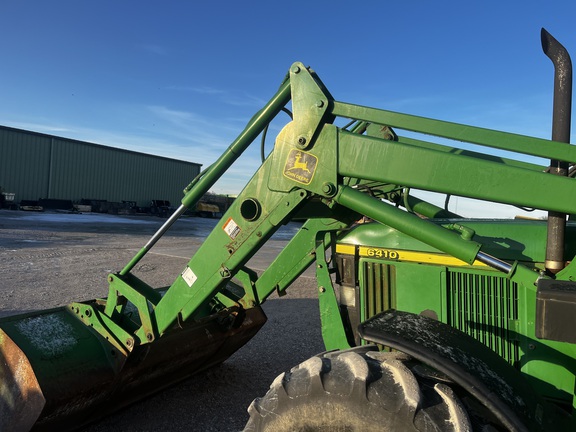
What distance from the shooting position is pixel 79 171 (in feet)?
131

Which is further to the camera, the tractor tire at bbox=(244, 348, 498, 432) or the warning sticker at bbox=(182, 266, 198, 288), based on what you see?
the warning sticker at bbox=(182, 266, 198, 288)

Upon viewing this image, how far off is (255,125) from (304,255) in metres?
1.17

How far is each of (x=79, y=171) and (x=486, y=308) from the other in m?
42.2

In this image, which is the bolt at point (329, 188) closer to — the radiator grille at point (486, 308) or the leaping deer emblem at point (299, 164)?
the leaping deer emblem at point (299, 164)

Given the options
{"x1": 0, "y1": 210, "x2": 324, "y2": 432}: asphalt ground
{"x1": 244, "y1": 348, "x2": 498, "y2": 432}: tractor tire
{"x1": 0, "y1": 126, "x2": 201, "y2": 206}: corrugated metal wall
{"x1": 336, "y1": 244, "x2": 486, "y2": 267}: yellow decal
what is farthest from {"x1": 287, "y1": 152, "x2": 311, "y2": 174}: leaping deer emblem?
{"x1": 0, "y1": 126, "x2": 201, "y2": 206}: corrugated metal wall

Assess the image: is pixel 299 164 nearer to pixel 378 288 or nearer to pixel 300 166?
pixel 300 166

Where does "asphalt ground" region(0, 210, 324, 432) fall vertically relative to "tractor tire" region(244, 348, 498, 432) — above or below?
below

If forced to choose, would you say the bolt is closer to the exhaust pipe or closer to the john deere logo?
the john deere logo

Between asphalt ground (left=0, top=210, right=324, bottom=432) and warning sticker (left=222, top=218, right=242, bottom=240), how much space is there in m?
1.80

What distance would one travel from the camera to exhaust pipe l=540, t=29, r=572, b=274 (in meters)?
1.98

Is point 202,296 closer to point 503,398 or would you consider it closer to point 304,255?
point 304,255

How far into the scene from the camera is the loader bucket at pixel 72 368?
3020 mm

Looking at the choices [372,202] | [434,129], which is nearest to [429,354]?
[372,202]

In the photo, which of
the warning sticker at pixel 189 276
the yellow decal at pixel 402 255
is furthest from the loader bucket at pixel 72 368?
the yellow decal at pixel 402 255
